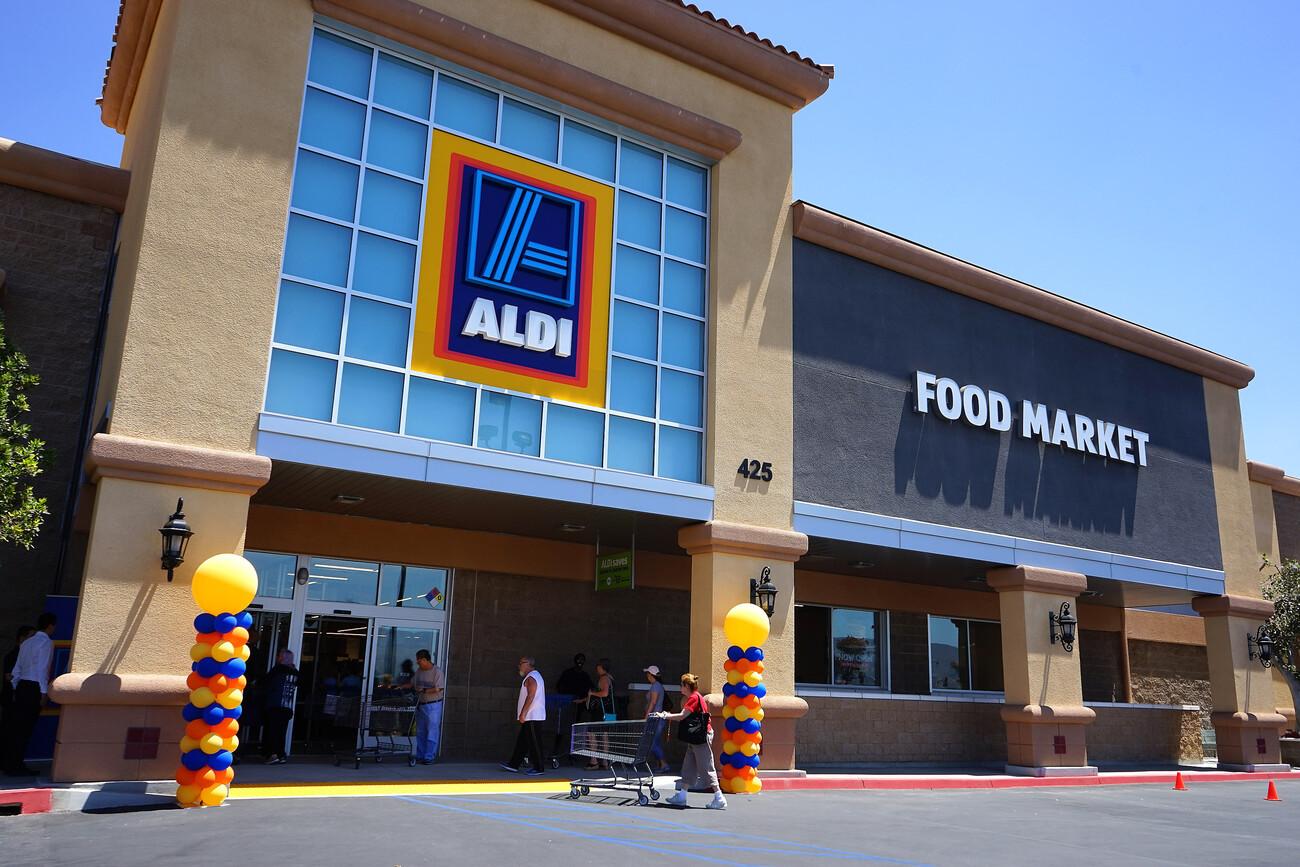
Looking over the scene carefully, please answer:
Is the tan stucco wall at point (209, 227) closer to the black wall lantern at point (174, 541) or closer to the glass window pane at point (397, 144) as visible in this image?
the black wall lantern at point (174, 541)

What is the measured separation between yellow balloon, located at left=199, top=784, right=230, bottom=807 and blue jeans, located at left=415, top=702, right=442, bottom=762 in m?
4.86

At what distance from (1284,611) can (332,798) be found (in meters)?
22.0

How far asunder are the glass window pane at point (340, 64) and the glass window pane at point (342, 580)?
7232mm

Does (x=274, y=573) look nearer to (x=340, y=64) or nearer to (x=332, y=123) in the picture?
(x=332, y=123)

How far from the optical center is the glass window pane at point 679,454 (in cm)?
1569

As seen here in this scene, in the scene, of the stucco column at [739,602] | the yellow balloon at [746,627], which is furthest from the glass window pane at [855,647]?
the yellow balloon at [746,627]

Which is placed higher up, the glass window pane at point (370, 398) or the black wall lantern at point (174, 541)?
the glass window pane at point (370, 398)

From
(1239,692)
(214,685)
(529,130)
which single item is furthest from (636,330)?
(1239,692)

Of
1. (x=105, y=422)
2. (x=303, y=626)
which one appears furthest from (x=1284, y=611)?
(x=105, y=422)

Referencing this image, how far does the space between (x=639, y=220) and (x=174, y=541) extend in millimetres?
8487

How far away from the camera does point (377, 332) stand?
13.5m

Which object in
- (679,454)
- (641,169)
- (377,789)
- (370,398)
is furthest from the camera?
(641,169)

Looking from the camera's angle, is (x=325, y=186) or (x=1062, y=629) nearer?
(x=325, y=186)

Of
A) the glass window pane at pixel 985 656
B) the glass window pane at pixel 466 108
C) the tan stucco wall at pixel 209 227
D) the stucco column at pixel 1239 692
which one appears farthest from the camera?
the glass window pane at pixel 985 656
